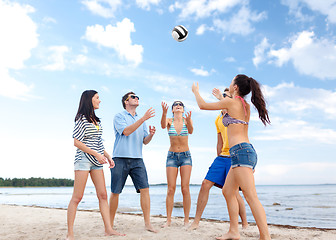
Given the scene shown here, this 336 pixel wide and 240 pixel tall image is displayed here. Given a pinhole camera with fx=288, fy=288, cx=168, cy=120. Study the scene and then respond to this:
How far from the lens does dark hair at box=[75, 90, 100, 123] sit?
16.2 ft

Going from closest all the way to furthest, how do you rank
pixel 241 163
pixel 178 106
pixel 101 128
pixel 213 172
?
pixel 241 163 < pixel 101 128 < pixel 213 172 < pixel 178 106

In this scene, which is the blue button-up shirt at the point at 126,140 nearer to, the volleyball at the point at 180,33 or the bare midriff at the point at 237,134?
the bare midriff at the point at 237,134

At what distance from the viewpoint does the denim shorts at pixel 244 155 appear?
12.9ft

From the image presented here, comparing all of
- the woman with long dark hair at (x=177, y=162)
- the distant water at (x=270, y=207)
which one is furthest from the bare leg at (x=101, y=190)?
the distant water at (x=270, y=207)

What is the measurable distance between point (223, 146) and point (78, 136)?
8.88ft

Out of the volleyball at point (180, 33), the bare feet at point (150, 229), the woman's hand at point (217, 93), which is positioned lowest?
the bare feet at point (150, 229)

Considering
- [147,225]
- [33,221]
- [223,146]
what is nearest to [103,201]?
[147,225]

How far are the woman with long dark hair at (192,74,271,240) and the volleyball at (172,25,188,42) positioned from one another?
282 centimetres

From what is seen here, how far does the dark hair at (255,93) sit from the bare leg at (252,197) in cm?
84

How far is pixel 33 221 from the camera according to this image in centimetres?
721

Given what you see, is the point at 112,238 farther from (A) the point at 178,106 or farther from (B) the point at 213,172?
(A) the point at 178,106

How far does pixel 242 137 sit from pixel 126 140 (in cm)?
242

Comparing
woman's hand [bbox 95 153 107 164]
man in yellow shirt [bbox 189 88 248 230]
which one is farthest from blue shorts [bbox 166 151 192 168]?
woman's hand [bbox 95 153 107 164]

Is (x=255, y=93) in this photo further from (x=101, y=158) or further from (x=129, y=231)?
(x=129, y=231)
